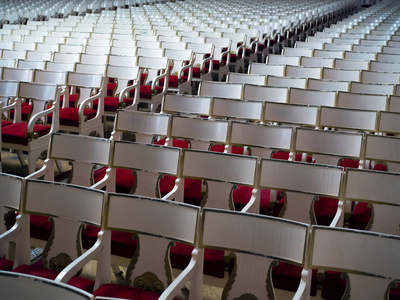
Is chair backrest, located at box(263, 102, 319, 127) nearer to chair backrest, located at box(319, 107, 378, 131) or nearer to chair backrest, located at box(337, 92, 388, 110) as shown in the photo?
chair backrest, located at box(319, 107, 378, 131)

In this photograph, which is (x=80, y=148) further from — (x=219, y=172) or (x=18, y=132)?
(x=18, y=132)

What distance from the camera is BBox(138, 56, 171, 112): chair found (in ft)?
17.7

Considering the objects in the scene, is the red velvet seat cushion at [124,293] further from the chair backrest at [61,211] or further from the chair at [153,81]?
the chair at [153,81]

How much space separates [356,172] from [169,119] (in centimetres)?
143

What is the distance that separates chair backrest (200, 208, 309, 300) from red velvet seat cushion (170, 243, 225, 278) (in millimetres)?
167

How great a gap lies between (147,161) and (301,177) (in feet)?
2.89

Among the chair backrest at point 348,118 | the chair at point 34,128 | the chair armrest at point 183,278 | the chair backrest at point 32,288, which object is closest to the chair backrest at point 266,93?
the chair backrest at point 348,118

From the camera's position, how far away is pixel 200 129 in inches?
138

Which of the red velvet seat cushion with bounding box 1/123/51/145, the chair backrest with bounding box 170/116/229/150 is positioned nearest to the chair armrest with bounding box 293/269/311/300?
the chair backrest with bounding box 170/116/229/150

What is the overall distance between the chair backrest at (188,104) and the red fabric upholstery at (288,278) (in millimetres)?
2002

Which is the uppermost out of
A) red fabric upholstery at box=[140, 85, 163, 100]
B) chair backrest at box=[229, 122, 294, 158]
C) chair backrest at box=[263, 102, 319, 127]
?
red fabric upholstery at box=[140, 85, 163, 100]

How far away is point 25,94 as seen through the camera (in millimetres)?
4645

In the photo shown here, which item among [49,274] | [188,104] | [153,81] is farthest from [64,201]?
[153,81]

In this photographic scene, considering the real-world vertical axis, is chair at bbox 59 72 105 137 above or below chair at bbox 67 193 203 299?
above
